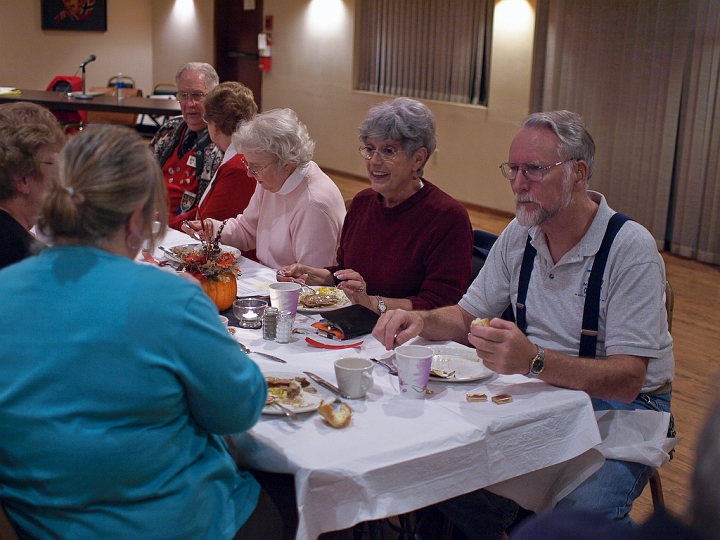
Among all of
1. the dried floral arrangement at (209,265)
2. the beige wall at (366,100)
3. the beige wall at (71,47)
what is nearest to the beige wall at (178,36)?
the beige wall at (71,47)

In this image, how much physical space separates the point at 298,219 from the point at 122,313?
5.89 feet

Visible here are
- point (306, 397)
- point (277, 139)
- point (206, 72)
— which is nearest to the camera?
point (306, 397)

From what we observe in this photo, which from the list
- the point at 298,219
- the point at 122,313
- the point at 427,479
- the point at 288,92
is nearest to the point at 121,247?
the point at 122,313

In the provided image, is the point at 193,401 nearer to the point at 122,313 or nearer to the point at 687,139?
the point at 122,313

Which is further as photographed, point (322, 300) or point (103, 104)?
point (103, 104)

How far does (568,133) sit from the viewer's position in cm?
208

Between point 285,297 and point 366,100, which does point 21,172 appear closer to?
point 285,297

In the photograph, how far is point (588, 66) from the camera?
264 inches

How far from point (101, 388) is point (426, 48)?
7.61 m

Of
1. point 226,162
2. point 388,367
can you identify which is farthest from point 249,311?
point 226,162

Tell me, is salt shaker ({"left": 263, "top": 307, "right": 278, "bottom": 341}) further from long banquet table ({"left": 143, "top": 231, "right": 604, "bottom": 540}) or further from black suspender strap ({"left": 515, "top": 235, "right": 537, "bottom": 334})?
black suspender strap ({"left": 515, "top": 235, "right": 537, "bottom": 334})

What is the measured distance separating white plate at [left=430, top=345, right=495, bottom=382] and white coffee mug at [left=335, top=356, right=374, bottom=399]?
0.62 ft

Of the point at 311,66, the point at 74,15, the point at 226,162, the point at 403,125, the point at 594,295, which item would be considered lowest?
the point at 594,295

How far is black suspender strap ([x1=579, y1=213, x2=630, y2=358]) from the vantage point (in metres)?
1.99
